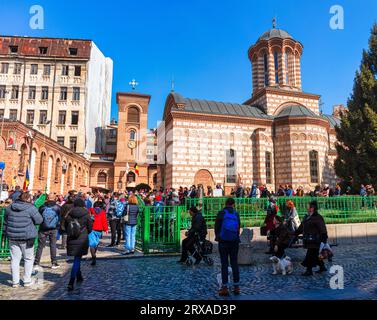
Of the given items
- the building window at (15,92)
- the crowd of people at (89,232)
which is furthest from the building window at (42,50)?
the crowd of people at (89,232)

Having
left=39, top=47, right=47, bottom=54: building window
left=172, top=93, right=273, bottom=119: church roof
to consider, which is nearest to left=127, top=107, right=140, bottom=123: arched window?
left=172, top=93, right=273, bottom=119: church roof

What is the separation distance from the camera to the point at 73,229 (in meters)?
5.83

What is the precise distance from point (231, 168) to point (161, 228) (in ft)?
55.9

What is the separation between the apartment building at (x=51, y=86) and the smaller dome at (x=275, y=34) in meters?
24.6

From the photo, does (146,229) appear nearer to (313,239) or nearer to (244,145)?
(313,239)

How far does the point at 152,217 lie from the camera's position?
1013 cm

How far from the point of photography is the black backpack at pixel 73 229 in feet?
19.1

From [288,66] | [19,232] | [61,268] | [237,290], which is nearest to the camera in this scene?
[237,290]

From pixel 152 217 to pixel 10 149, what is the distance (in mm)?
17715

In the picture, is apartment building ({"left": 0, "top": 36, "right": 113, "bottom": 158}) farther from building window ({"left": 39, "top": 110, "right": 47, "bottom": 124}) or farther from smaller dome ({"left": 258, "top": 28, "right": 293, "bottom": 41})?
smaller dome ({"left": 258, "top": 28, "right": 293, "bottom": 41})

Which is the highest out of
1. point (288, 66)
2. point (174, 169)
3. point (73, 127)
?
→ point (288, 66)

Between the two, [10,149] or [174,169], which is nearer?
[10,149]
